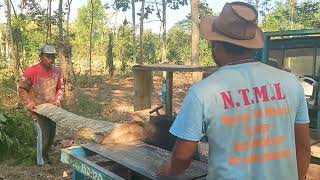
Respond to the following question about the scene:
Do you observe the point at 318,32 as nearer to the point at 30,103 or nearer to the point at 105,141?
the point at 105,141

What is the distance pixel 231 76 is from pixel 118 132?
2.23 meters

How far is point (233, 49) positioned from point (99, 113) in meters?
9.34

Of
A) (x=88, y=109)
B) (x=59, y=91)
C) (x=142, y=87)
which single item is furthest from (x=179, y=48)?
(x=142, y=87)

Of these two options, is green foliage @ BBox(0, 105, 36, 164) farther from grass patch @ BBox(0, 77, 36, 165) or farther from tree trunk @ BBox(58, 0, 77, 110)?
tree trunk @ BBox(58, 0, 77, 110)

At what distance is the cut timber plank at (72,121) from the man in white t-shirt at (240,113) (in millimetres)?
2270

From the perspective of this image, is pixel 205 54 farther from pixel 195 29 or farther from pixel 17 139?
pixel 17 139

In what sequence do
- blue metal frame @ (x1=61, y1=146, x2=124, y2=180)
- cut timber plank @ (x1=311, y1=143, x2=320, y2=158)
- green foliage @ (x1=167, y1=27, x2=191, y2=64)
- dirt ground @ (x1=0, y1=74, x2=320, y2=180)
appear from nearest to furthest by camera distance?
blue metal frame @ (x1=61, y1=146, x2=124, y2=180) → cut timber plank @ (x1=311, y1=143, x2=320, y2=158) → dirt ground @ (x1=0, y1=74, x2=320, y2=180) → green foliage @ (x1=167, y1=27, x2=191, y2=64)

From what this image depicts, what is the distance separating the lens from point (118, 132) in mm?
3814

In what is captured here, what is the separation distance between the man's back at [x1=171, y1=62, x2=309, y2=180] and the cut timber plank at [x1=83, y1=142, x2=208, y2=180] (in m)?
0.96

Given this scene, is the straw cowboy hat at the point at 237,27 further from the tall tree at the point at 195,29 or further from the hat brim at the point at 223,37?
the tall tree at the point at 195,29

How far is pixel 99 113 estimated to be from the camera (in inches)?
429

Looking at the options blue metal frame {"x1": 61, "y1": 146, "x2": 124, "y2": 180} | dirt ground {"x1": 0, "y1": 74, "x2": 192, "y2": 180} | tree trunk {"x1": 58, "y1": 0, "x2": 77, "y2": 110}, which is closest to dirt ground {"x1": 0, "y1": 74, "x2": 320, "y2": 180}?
dirt ground {"x1": 0, "y1": 74, "x2": 192, "y2": 180}

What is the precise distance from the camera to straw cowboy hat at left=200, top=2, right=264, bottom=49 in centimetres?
177

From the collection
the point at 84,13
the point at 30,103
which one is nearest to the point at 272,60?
the point at 30,103
